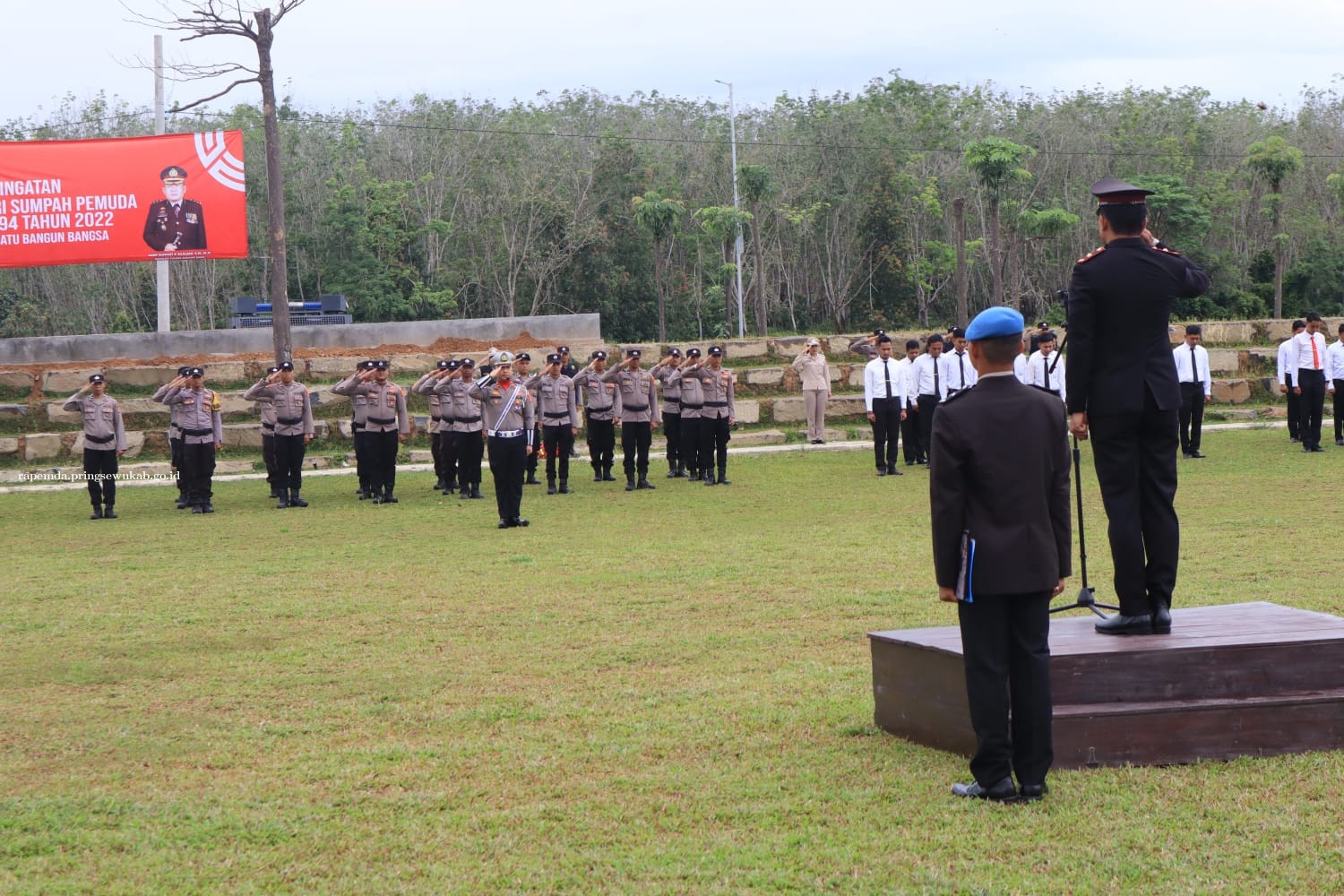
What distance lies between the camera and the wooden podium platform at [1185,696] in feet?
16.7

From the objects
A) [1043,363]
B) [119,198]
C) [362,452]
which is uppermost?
[119,198]

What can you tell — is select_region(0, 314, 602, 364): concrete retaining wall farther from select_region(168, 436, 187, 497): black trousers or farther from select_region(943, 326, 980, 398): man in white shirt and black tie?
select_region(943, 326, 980, 398): man in white shirt and black tie

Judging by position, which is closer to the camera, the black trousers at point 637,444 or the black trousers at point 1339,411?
the black trousers at point 637,444

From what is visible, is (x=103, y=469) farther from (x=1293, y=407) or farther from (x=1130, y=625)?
(x=1293, y=407)

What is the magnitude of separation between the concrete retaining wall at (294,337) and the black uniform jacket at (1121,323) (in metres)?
22.3

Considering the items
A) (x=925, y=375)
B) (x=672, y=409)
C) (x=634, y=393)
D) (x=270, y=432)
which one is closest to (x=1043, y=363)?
(x=925, y=375)

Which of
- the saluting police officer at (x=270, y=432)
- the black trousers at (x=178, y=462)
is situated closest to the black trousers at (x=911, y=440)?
the saluting police officer at (x=270, y=432)

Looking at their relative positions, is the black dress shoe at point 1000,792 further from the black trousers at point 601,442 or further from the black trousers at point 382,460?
the black trousers at point 601,442

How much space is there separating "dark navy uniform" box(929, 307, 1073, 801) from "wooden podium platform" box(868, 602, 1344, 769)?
0.35 m

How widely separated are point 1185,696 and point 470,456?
13.8 m

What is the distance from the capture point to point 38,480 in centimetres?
2219

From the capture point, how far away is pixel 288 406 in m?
18.0

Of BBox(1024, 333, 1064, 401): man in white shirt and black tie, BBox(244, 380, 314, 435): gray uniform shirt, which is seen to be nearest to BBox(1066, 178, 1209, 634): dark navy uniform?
BBox(1024, 333, 1064, 401): man in white shirt and black tie

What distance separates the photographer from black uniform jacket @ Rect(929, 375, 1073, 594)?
185 inches
